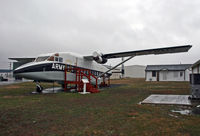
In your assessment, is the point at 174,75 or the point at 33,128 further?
the point at 174,75

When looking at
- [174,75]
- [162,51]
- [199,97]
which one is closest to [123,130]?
[199,97]

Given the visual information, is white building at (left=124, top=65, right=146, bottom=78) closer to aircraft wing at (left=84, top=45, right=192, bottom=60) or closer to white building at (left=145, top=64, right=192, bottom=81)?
white building at (left=145, top=64, right=192, bottom=81)

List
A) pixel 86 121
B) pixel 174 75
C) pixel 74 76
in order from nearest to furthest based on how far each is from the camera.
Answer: pixel 86 121
pixel 74 76
pixel 174 75

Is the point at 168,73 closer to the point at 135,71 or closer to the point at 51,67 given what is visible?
the point at 51,67

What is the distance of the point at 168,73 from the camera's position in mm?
39312

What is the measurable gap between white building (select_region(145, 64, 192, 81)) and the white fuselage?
2738cm

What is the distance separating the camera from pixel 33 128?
14.8 feet

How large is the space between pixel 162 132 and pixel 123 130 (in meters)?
0.98

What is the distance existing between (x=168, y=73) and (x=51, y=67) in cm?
3316

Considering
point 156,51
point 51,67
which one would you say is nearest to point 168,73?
point 156,51

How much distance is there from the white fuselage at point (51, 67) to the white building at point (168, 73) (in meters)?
27.4

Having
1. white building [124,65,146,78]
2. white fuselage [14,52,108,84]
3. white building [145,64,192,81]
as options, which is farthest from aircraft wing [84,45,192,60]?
white building [124,65,146,78]

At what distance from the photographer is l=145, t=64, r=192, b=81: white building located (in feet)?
126

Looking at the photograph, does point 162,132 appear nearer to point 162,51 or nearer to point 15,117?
point 15,117
